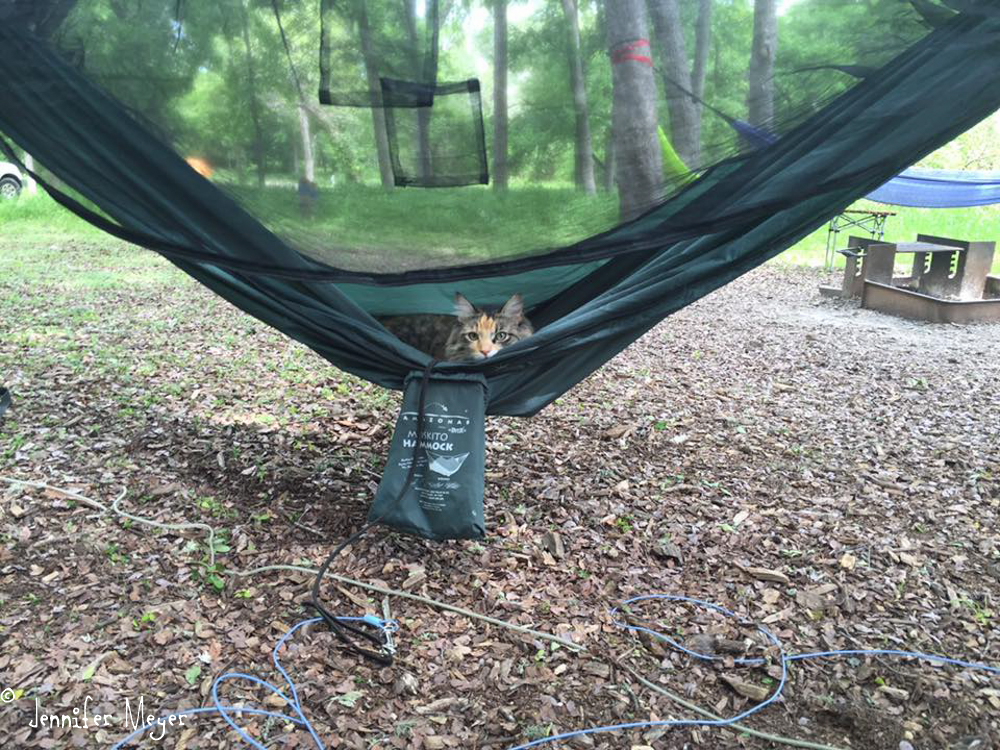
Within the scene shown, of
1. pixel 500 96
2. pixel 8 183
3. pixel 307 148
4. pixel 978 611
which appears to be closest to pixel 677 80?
pixel 500 96

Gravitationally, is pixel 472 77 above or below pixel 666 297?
above

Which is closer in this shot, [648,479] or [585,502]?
[585,502]

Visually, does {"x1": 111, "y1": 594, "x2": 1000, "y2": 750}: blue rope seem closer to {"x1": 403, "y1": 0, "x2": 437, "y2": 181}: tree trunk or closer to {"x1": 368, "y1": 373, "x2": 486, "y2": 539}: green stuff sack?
{"x1": 368, "y1": 373, "x2": 486, "y2": 539}: green stuff sack

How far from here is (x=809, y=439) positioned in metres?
3.06

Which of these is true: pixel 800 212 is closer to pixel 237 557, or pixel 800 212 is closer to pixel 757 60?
pixel 757 60

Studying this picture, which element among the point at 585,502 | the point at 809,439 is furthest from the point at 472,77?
the point at 809,439

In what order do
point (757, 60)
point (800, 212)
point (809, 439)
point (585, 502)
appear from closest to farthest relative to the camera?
1. point (757, 60)
2. point (800, 212)
3. point (585, 502)
4. point (809, 439)

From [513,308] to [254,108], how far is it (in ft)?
3.76

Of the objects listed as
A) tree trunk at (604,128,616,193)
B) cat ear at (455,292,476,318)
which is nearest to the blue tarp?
cat ear at (455,292,476,318)

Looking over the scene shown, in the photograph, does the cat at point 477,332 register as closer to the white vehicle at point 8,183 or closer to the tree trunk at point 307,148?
the tree trunk at point 307,148

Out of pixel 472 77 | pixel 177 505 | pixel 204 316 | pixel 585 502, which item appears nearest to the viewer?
pixel 472 77

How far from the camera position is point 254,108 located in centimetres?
192

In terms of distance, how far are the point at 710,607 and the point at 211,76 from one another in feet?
6.37

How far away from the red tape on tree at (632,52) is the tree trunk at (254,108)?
0.92 m
